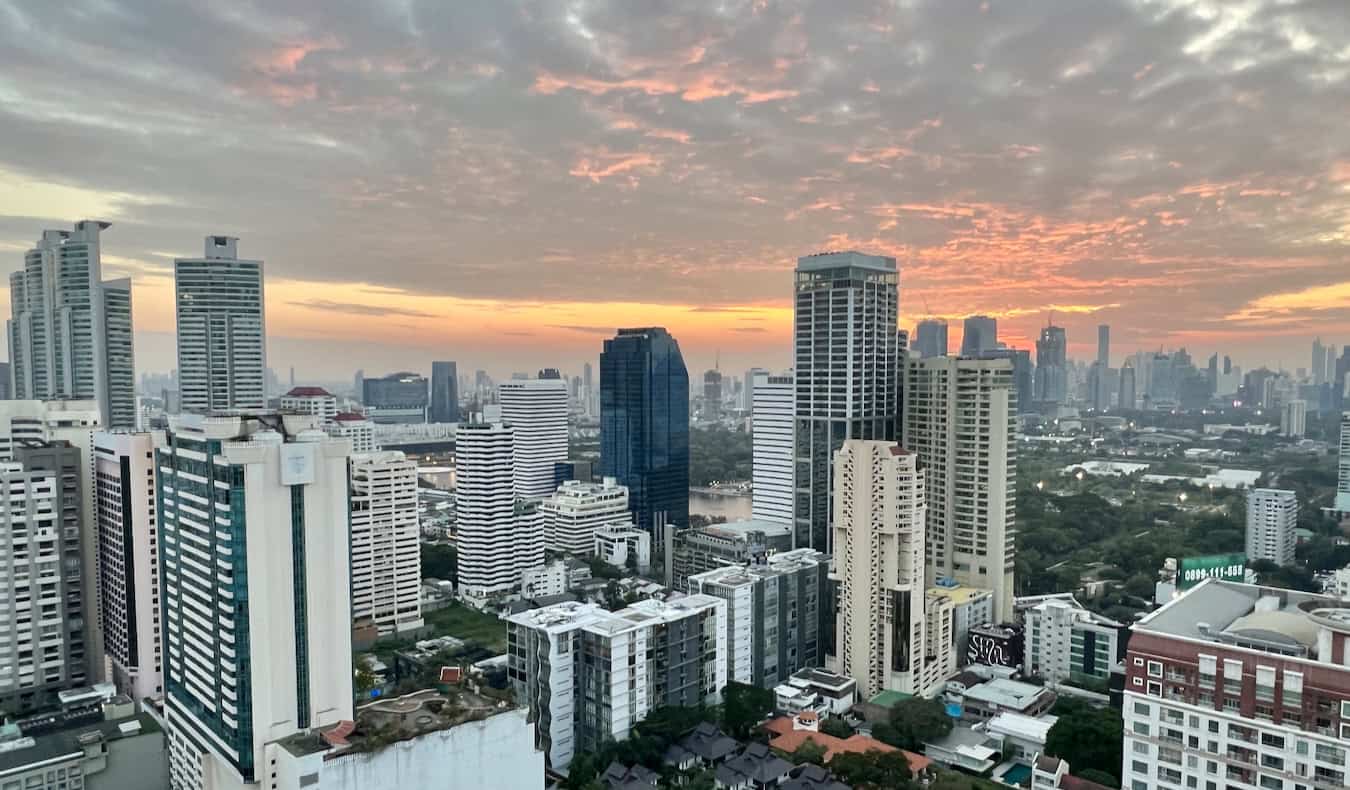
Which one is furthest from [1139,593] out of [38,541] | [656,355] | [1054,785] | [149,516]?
[38,541]

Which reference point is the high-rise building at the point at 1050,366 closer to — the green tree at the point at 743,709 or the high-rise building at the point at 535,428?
the high-rise building at the point at 535,428

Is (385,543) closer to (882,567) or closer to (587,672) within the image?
(587,672)

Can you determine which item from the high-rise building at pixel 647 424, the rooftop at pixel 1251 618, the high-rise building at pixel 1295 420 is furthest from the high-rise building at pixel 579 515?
the high-rise building at pixel 1295 420

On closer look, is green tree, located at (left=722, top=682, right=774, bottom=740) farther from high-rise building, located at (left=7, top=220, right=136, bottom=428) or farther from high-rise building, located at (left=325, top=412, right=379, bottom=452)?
high-rise building, located at (left=7, top=220, right=136, bottom=428)

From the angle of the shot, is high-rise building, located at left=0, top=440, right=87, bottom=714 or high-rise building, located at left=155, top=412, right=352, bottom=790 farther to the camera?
high-rise building, located at left=0, top=440, right=87, bottom=714

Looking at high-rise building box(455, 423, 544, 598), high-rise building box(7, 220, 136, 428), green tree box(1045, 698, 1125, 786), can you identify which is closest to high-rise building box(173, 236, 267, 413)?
high-rise building box(7, 220, 136, 428)
